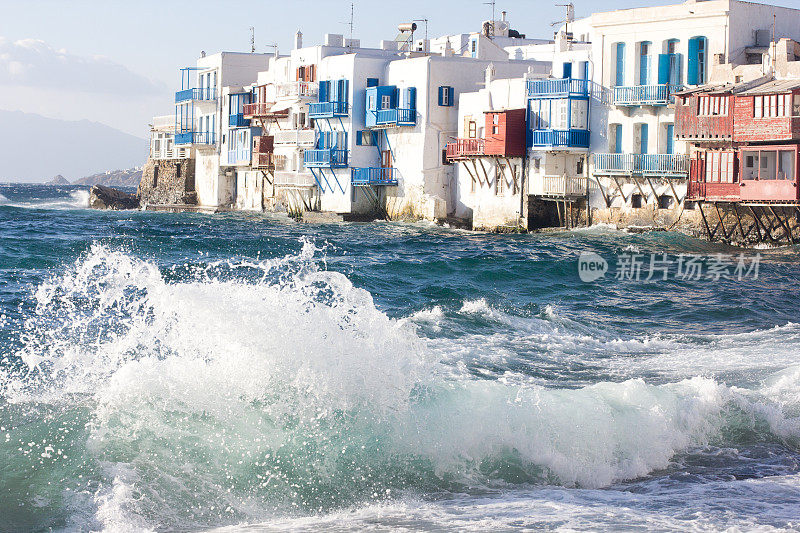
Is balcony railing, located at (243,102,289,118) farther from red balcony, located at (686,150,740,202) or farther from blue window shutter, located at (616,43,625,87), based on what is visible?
red balcony, located at (686,150,740,202)

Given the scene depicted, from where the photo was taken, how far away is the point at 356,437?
436 inches

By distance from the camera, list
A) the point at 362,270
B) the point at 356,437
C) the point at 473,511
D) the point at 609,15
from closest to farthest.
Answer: the point at 473,511
the point at 356,437
the point at 362,270
the point at 609,15

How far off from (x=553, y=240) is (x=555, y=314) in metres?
18.5

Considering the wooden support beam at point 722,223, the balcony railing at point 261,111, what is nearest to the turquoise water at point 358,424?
the wooden support beam at point 722,223

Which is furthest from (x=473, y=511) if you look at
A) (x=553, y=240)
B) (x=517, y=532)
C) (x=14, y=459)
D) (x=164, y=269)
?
(x=553, y=240)

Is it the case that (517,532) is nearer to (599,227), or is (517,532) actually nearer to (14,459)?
(14,459)

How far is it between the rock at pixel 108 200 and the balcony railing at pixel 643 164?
44014 millimetres

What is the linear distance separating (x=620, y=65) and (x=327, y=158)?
1793 cm

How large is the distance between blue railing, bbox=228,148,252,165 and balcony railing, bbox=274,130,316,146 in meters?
4.86

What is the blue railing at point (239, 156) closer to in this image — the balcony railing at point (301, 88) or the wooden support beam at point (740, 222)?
the balcony railing at point (301, 88)

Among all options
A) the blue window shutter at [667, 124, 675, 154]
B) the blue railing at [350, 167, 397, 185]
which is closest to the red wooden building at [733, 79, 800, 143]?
the blue window shutter at [667, 124, 675, 154]

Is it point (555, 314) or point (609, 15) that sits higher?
point (609, 15)

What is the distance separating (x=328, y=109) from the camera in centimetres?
5331

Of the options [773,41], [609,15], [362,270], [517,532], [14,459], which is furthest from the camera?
[609,15]
